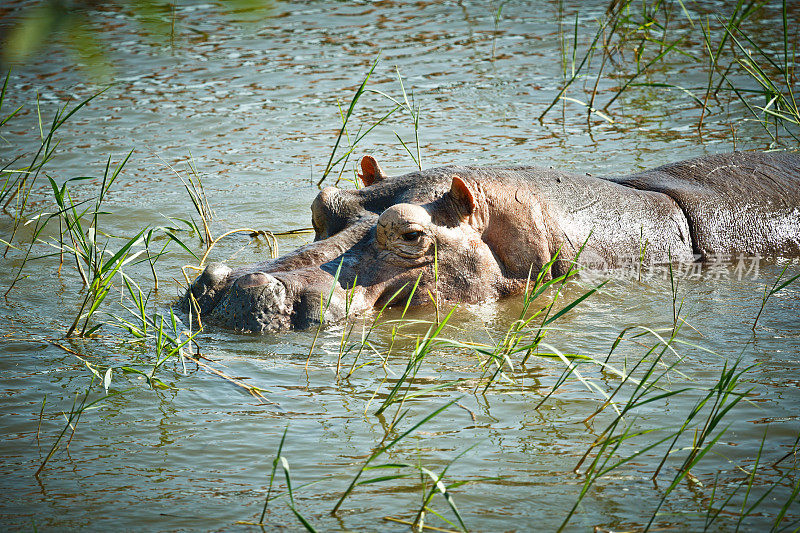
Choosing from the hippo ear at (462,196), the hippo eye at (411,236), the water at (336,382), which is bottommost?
the water at (336,382)

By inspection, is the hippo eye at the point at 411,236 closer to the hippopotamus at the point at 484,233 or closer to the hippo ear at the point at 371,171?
the hippopotamus at the point at 484,233

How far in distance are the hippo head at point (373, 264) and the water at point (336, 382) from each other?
12 cm

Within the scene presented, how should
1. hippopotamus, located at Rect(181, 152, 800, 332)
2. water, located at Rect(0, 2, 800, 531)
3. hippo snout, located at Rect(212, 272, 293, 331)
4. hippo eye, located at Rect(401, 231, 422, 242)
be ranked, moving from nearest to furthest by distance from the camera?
1. water, located at Rect(0, 2, 800, 531)
2. hippo snout, located at Rect(212, 272, 293, 331)
3. hippopotamus, located at Rect(181, 152, 800, 332)
4. hippo eye, located at Rect(401, 231, 422, 242)

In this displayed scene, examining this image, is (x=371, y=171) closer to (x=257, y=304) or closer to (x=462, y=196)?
(x=462, y=196)

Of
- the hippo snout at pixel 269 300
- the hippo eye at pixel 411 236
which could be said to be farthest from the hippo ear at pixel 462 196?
the hippo snout at pixel 269 300

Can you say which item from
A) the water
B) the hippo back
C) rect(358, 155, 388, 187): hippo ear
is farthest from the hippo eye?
the hippo back

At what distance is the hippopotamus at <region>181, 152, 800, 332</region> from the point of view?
4.34m

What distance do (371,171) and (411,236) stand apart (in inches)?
30.7

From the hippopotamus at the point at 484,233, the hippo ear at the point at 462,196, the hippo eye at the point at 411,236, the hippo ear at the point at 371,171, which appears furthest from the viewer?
the hippo ear at the point at 371,171

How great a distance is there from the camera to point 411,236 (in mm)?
4531

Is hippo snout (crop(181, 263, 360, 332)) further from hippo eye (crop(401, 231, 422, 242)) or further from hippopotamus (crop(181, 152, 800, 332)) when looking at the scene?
hippo eye (crop(401, 231, 422, 242))

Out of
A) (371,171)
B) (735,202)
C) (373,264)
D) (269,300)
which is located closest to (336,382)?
(269,300)

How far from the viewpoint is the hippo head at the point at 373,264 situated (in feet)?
Answer: 14.0

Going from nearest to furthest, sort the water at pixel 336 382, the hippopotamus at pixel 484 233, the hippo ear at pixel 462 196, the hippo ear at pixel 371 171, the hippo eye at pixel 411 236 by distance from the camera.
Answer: the water at pixel 336 382 < the hippopotamus at pixel 484 233 < the hippo eye at pixel 411 236 < the hippo ear at pixel 462 196 < the hippo ear at pixel 371 171
